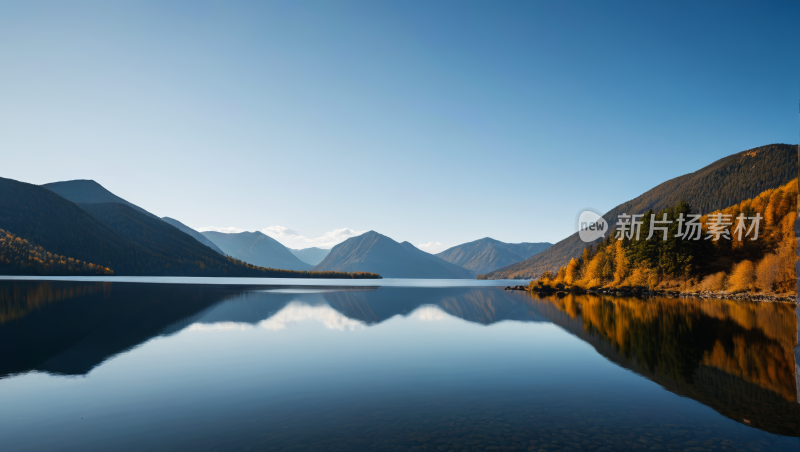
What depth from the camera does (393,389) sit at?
19078 mm

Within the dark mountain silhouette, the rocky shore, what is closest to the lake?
the dark mountain silhouette

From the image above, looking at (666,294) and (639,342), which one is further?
(666,294)

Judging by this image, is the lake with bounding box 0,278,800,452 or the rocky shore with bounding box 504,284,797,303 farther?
the rocky shore with bounding box 504,284,797,303

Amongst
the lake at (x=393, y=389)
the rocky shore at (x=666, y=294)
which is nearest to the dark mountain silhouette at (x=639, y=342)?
the lake at (x=393, y=389)

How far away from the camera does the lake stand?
505 inches

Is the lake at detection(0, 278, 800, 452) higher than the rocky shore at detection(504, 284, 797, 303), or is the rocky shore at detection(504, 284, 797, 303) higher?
the rocky shore at detection(504, 284, 797, 303)

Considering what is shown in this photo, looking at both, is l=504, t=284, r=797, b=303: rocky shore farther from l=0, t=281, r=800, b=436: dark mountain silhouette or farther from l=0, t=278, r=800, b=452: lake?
l=0, t=278, r=800, b=452: lake

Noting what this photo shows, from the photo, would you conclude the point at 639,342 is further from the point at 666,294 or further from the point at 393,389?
the point at 666,294

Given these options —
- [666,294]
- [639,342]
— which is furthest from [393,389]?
[666,294]

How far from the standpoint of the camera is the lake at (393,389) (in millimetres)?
12820

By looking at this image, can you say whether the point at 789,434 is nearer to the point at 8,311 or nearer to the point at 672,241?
the point at 8,311

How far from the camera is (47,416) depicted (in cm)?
1447

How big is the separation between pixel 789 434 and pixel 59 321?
54256 mm

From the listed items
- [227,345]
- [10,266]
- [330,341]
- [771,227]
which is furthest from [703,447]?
[10,266]
